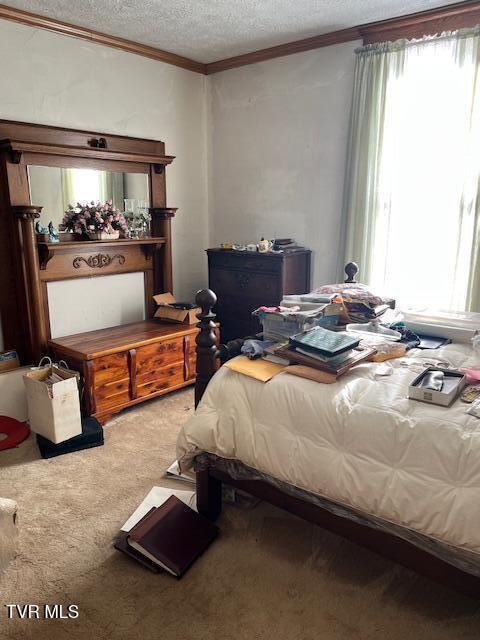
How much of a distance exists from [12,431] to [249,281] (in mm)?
1967

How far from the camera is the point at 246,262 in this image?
12.6ft

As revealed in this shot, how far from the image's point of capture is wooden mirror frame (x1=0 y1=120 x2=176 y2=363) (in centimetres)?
305

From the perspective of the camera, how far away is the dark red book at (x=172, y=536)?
6.14ft

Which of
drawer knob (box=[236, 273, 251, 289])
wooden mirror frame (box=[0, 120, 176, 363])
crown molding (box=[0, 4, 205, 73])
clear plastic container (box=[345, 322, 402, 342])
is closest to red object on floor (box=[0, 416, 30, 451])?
wooden mirror frame (box=[0, 120, 176, 363])

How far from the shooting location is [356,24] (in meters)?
3.36

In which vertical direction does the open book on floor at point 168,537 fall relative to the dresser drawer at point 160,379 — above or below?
below

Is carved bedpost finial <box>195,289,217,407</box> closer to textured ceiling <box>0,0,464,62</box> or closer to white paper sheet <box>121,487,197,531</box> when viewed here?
white paper sheet <box>121,487,197,531</box>

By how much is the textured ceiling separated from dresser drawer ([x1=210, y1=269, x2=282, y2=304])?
1714 millimetres

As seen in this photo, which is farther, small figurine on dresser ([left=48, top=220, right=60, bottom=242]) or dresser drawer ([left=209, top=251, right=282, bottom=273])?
dresser drawer ([left=209, top=251, right=282, bottom=273])

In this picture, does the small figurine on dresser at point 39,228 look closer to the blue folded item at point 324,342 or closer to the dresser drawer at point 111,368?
the dresser drawer at point 111,368

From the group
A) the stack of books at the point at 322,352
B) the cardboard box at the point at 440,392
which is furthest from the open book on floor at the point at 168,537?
the cardboard box at the point at 440,392

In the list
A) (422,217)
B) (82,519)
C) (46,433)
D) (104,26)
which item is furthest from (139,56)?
(82,519)

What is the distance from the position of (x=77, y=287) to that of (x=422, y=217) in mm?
2461

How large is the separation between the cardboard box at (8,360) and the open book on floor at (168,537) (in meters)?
1.55
